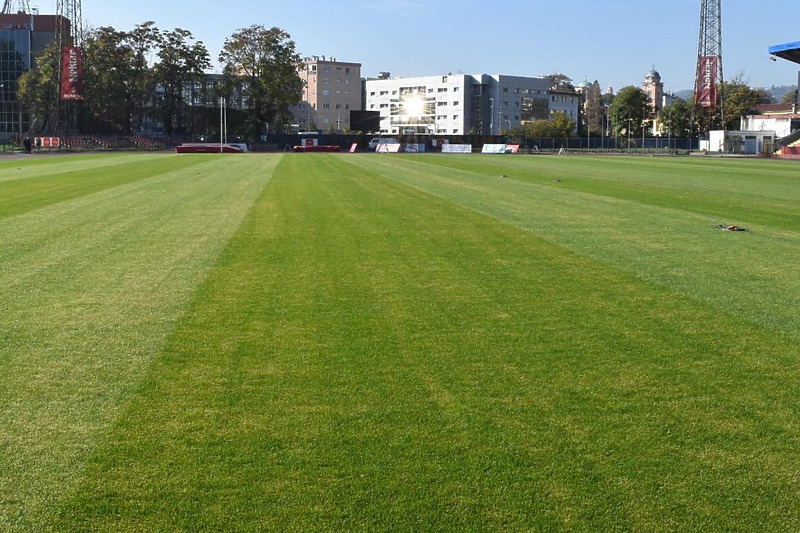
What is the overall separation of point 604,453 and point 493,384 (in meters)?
1.16

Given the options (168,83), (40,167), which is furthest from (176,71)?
(40,167)

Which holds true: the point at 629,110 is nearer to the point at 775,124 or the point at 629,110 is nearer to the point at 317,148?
the point at 775,124

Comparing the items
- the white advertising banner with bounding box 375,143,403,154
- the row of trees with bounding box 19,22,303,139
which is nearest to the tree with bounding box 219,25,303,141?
the row of trees with bounding box 19,22,303,139

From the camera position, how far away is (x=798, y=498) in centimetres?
367

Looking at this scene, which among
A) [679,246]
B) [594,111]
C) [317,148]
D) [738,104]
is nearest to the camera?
[679,246]

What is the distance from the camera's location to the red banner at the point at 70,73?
74.0 meters

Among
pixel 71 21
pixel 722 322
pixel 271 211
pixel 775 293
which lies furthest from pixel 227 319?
pixel 71 21

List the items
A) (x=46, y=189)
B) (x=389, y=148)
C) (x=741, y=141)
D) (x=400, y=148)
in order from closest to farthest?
(x=46, y=189)
(x=741, y=141)
(x=389, y=148)
(x=400, y=148)

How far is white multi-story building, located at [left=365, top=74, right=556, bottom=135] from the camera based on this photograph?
154125 mm

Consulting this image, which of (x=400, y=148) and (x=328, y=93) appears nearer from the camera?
(x=400, y=148)

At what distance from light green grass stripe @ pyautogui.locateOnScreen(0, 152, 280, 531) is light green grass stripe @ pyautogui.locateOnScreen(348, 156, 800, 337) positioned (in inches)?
203

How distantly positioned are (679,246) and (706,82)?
88911mm

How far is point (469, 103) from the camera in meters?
156

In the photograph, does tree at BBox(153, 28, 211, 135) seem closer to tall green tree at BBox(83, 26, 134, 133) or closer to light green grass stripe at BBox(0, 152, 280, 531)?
tall green tree at BBox(83, 26, 134, 133)
